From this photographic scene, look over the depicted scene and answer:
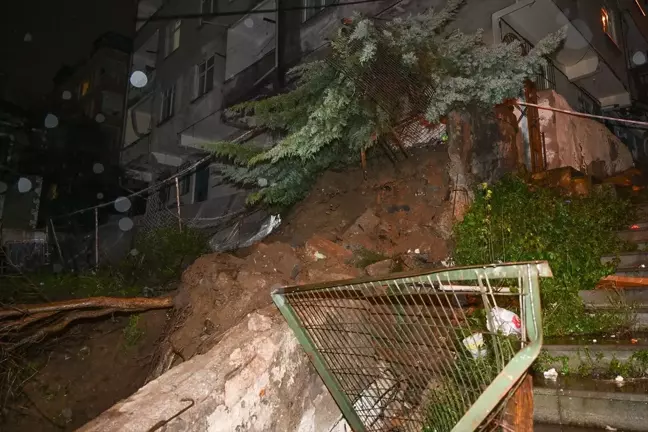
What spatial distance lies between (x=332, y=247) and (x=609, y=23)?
12932 millimetres

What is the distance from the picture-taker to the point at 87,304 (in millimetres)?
4590

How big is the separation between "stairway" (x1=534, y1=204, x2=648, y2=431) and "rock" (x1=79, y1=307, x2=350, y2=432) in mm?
2044

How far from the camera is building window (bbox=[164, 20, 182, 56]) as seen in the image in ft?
57.0

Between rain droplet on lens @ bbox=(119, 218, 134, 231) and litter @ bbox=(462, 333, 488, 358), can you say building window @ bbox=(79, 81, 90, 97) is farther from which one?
litter @ bbox=(462, 333, 488, 358)

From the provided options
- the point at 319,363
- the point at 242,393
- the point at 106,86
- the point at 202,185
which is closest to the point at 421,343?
the point at 319,363

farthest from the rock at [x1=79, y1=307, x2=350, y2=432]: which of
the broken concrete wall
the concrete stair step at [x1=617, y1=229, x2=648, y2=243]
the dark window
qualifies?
the dark window

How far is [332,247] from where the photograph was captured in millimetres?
5723

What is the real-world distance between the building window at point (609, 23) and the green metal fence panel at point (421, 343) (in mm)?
12155

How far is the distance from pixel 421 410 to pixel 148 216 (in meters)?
12.5

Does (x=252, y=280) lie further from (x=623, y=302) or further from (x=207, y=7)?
(x=207, y=7)

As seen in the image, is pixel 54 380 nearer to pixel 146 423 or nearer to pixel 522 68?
pixel 146 423

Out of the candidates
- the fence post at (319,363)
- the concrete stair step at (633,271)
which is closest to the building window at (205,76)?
the fence post at (319,363)

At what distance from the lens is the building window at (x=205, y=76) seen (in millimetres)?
14734

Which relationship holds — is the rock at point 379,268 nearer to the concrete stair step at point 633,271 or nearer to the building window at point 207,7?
the concrete stair step at point 633,271
